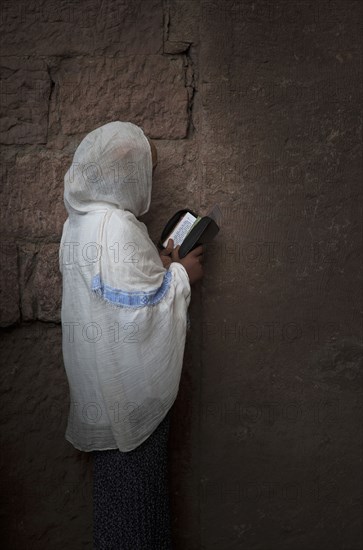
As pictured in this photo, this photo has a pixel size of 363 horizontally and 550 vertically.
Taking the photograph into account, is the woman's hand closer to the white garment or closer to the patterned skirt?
the white garment

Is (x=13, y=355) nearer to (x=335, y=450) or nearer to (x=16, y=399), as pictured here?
(x=16, y=399)

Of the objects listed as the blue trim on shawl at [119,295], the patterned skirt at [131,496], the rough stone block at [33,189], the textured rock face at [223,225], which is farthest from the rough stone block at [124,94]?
the patterned skirt at [131,496]

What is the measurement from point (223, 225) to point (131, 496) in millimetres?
1005

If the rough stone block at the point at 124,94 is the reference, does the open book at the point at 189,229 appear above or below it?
below

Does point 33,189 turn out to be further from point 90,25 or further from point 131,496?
point 131,496

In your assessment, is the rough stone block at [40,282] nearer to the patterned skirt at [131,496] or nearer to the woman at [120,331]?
the woman at [120,331]

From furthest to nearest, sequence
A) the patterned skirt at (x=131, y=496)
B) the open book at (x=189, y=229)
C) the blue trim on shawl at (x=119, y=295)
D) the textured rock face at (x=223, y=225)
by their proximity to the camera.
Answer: the textured rock face at (x=223, y=225) → the open book at (x=189, y=229) → the patterned skirt at (x=131, y=496) → the blue trim on shawl at (x=119, y=295)

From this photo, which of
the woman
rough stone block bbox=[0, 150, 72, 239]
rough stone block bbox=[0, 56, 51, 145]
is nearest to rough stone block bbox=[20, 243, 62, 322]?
rough stone block bbox=[0, 150, 72, 239]

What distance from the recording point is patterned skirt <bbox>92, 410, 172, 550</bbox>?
2.12 m

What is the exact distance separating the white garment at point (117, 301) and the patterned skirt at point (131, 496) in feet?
0.19

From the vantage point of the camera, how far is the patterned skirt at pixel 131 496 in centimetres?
212

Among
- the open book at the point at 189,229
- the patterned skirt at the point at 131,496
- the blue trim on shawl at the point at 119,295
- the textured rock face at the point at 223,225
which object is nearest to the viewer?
the blue trim on shawl at the point at 119,295

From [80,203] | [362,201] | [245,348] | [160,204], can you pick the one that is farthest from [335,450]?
[80,203]

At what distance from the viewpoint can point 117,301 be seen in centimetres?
200
